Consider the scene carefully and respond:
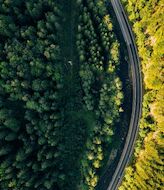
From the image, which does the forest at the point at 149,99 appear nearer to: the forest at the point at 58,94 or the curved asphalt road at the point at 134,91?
the forest at the point at 58,94

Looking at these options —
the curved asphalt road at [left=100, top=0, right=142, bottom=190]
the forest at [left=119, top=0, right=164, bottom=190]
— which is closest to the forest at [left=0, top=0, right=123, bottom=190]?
the forest at [left=119, top=0, right=164, bottom=190]

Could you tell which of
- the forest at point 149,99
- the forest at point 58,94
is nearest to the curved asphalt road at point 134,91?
the forest at point 149,99

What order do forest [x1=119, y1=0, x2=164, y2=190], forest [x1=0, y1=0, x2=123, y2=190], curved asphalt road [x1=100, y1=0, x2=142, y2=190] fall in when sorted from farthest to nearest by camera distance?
curved asphalt road [x1=100, y1=0, x2=142, y2=190] < forest [x1=119, y1=0, x2=164, y2=190] < forest [x1=0, y1=0, x2=123, y2=190]

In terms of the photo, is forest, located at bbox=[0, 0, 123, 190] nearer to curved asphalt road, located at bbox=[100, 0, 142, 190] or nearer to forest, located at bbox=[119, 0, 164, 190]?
forest, located at bbox=[119, 0, 164, 190]

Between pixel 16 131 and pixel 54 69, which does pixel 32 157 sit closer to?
pixel 16 131

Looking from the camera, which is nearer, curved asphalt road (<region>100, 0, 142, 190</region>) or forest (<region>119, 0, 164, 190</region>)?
forest (<region>119, 0, 164, 190</region>)

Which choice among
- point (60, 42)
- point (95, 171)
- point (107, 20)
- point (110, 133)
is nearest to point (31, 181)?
point (95, 171)
